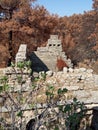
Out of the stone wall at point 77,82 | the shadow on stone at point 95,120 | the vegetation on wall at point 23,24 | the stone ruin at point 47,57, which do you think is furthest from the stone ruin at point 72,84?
the vegetation on wall at point 23,24

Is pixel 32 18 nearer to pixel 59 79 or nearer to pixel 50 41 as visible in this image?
pixel 50 41

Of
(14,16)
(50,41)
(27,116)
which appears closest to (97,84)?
(27,116)

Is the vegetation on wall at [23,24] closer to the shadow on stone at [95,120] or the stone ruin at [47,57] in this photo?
the stone ruin at [47,57]

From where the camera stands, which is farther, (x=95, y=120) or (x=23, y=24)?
(x=23, y=24)

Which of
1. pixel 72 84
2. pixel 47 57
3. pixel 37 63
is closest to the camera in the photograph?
pixel 72 84

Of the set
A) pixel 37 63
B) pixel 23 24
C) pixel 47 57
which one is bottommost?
pixel 37 63

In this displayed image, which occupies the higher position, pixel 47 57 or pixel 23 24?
pixel 23 24

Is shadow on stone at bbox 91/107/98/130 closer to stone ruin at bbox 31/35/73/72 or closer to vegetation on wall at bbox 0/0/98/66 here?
stone ruin at bbox 31/35/73/72

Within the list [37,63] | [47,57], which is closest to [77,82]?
[37,63]

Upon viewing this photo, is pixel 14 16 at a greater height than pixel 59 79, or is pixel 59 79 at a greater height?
pixel 14 16

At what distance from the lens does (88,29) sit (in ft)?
143

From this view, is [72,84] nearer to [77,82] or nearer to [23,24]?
[77,82]

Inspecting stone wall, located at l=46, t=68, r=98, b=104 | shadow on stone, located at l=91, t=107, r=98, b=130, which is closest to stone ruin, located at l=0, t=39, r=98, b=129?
stone wall, located at l=46, t=68, r=98, b=104

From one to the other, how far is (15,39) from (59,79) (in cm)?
1526
